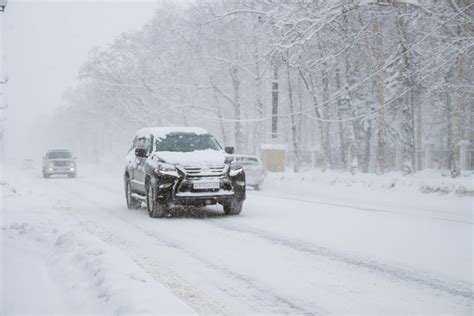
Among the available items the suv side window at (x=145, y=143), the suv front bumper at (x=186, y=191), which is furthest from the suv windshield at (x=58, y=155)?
the suv front bumper at (x=186, y=191)

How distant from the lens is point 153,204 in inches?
483

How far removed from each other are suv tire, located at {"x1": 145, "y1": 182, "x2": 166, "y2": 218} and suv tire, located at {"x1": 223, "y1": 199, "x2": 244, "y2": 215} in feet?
4.74

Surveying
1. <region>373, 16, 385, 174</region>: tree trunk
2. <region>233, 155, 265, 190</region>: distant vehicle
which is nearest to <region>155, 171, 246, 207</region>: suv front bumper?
<region>233, 155, 265, 190</region>: distant vehicle

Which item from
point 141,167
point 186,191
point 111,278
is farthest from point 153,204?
point 111,278

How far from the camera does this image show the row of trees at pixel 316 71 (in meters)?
20.9

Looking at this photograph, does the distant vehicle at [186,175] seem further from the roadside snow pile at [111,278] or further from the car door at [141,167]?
the roadside snow pile at [111,278]

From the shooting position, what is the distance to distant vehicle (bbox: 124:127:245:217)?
468 inches

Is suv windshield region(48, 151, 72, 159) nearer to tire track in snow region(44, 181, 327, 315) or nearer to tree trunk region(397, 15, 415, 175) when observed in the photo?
tree trunk region(397, 15, 415, 175)

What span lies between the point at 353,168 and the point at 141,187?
15.8 m

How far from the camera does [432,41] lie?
71.9ft

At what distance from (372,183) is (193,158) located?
9.82 m

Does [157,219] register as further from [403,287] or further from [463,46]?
[463,46]

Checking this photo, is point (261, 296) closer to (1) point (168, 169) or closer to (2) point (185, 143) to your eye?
(1) point (168, 169)

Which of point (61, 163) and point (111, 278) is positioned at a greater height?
point (61, 163)
